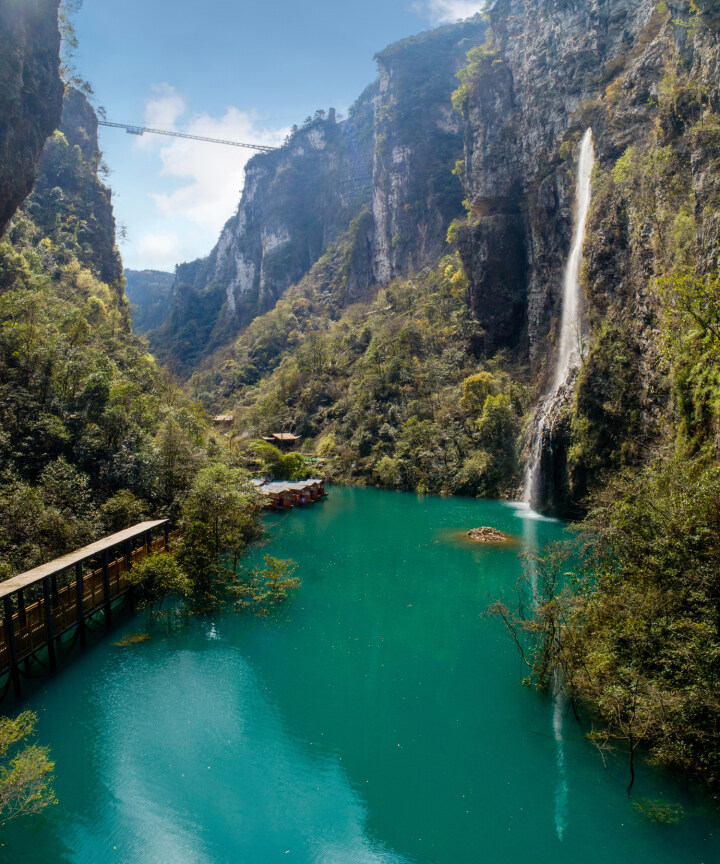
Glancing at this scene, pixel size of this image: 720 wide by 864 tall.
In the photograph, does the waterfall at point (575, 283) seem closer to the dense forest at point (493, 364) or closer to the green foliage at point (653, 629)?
the dense forest at point (493, 364)

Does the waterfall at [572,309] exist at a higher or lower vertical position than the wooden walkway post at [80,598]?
higher

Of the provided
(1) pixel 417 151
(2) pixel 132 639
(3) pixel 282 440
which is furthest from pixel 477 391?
(1) pixel 417 151

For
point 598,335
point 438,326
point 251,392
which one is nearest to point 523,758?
point 598,335

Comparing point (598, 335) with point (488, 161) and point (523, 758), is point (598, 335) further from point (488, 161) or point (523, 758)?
point (488, 161)

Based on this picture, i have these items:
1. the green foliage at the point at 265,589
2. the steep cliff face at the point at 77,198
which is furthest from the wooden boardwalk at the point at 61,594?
the steep cliff face at the point at 77,198

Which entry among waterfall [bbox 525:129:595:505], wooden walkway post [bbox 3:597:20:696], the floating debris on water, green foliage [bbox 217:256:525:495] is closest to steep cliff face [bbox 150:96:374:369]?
green foliage [bbox 217:256:525:495]
